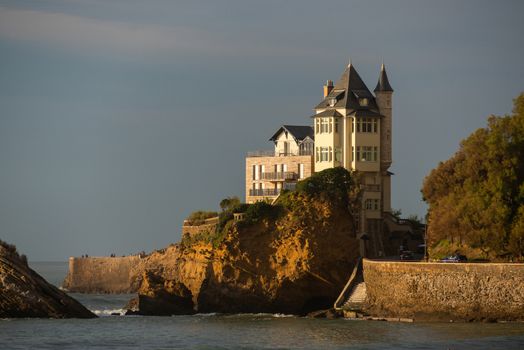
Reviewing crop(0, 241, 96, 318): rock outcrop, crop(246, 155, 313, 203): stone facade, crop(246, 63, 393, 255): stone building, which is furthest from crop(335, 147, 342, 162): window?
crop(0, 241, 96, 318): rock outcrop

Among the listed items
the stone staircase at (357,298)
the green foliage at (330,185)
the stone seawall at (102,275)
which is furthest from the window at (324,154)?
the stone seawall at (102,275)

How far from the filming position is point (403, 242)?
108625 mm

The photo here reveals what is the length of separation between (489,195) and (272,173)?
71.3 feet

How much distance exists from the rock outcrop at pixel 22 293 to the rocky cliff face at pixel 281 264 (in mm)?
7759

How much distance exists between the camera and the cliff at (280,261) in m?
100

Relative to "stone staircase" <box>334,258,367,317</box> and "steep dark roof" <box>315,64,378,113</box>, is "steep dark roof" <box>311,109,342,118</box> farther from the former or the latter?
"stone staircase" <box>334,258,367,317</box>

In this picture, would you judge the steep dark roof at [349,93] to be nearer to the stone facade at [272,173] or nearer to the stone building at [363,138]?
the stone building at [363,138]

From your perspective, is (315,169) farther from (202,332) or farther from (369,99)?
(202,332)

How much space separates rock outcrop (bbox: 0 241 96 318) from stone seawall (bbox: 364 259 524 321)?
815 inches

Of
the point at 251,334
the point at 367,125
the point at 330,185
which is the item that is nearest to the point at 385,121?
the point at 367,125

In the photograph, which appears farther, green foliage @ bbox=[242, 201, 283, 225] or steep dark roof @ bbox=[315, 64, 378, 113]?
steep dark roof @ bbox=[315, 64, 378, 113]

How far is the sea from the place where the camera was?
8175 centimetres

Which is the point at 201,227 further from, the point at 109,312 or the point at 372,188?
the point at 372,188

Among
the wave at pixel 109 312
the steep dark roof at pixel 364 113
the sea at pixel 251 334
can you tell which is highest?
the steep dark roof at pixel 364 113
